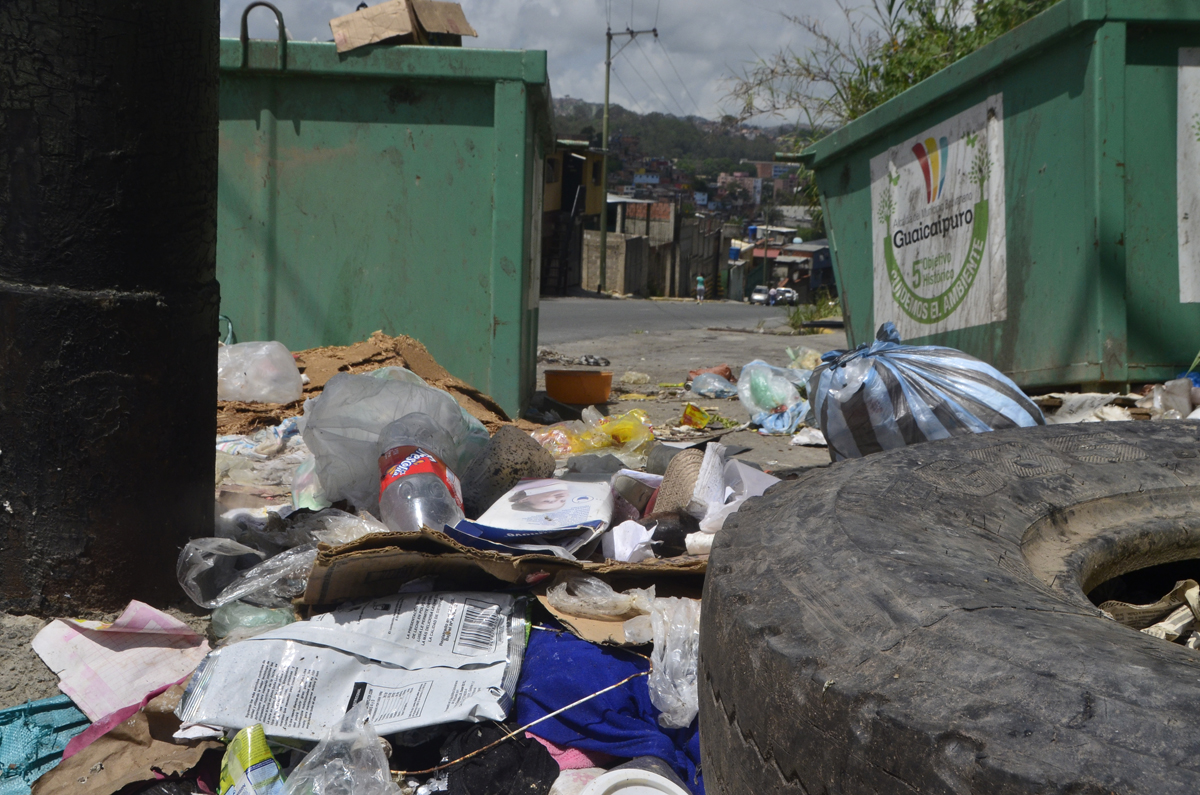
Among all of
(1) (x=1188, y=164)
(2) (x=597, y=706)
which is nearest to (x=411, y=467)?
(2) (x=597, y=706)

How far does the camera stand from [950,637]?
0.85m

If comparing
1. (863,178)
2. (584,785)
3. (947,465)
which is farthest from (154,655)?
(863,178)

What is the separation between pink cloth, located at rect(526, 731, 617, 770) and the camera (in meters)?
1.56

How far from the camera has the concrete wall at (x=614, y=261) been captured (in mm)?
32281

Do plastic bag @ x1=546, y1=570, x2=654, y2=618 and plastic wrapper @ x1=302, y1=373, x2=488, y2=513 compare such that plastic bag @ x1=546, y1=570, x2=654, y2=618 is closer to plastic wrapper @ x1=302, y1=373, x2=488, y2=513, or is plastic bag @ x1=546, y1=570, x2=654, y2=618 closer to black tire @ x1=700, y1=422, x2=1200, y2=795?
black tire @ x1=700, y1=422, x2=1200, y2=795

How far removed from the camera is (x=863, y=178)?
5379mm

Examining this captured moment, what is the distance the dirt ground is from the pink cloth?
201cm

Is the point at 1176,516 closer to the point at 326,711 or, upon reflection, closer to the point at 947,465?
the point at 947,465

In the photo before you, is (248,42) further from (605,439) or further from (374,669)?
(374,669)

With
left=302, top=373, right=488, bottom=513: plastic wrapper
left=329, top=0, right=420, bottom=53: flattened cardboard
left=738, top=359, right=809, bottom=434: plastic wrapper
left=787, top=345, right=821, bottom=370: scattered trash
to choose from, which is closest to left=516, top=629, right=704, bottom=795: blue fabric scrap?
left=302, top=373, right=488, bottom=513: plastic wrapper

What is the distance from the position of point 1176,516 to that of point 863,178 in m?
4.28

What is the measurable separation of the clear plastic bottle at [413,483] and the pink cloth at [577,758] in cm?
90

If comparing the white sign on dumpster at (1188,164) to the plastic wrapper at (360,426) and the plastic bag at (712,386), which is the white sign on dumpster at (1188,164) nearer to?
the plastic wrapper at (360,426)

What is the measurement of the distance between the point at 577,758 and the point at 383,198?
11.3 feet
